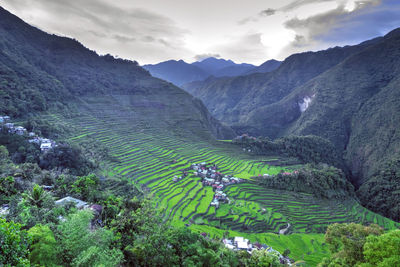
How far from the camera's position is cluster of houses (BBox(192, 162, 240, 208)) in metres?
26.9

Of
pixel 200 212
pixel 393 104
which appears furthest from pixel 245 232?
pixel 393 104

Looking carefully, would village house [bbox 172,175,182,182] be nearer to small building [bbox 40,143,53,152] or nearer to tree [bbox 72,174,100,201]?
tree [bbox 72,174,100,201]

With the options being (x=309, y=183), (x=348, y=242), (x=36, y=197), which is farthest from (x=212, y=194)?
(x=36, y=197)

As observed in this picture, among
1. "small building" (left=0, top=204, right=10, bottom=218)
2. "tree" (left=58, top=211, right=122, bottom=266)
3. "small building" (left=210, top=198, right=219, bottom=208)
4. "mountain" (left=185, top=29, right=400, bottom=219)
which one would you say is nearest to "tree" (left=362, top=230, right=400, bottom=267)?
"tree" (left=58, top=211, right=122, bottom=266)

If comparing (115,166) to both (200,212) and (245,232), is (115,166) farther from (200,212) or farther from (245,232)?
(245,232)

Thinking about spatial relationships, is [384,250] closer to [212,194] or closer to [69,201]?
[69,201]

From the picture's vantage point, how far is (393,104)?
5866 centimetres

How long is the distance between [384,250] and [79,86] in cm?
6419

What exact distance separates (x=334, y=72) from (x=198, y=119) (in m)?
78.6

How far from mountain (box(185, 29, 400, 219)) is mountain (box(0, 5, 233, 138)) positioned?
1494 inches

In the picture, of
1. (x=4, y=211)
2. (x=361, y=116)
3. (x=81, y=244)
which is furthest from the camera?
(x=361, y=116)

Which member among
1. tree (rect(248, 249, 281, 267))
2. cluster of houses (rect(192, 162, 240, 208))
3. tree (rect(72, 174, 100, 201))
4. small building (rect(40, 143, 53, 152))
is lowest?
cluster of houses (rect(192, 162, 240, 208))

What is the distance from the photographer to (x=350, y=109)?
75.4 m

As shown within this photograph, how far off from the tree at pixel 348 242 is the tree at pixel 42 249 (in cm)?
1205
